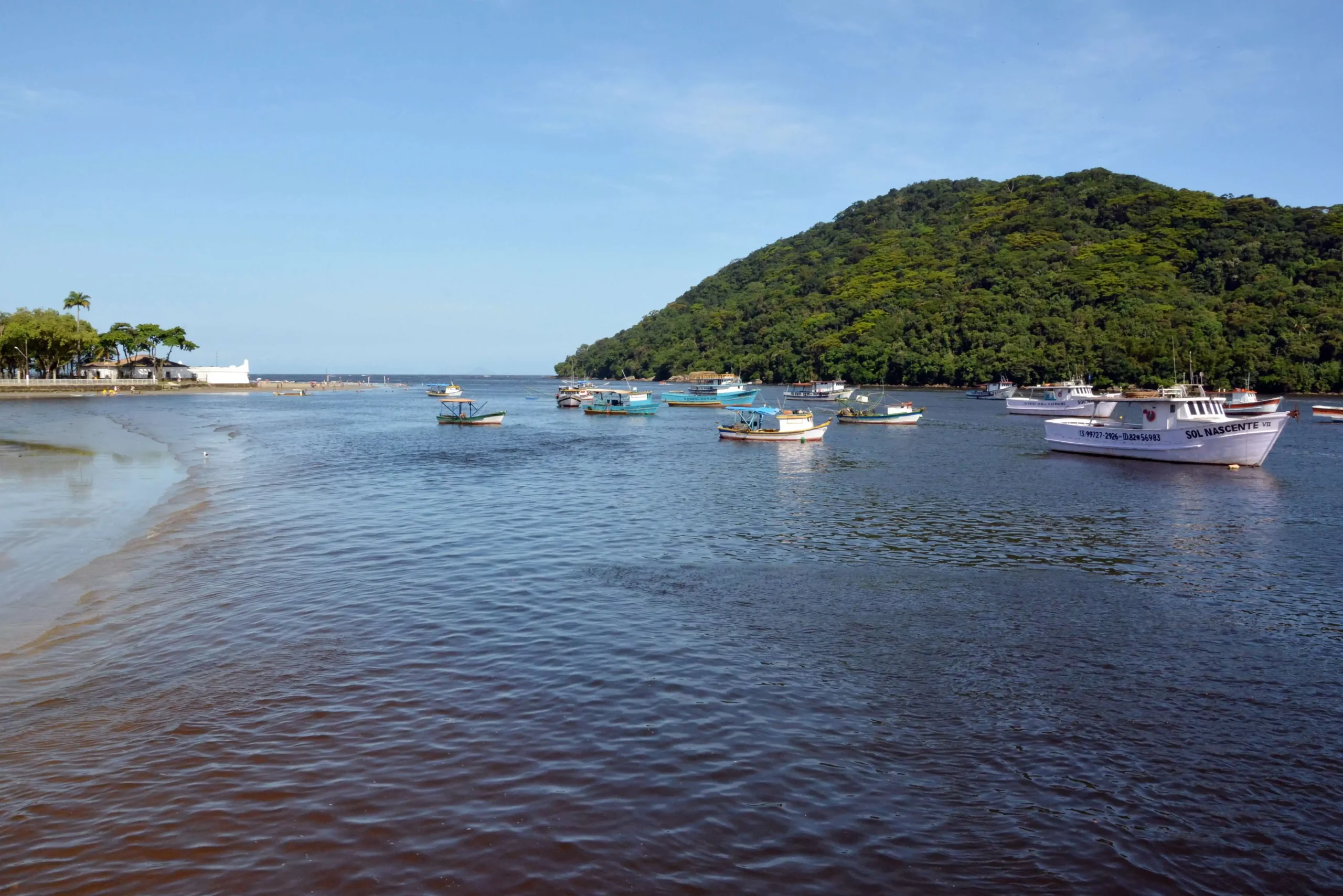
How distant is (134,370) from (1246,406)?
168 meters

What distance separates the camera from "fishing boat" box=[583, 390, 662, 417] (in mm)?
97062

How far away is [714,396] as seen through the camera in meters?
125

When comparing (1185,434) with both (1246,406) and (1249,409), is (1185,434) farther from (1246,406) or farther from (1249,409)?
(1246,406)

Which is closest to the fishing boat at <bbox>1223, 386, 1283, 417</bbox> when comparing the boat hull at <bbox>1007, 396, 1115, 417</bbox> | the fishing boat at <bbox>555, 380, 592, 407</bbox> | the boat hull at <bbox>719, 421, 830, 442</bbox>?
the boat hull at <bbox>1007, 396, 1115, 417</bbox>

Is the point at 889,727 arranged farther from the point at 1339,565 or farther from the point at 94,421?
the point at 94,421

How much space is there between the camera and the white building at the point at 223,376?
166m

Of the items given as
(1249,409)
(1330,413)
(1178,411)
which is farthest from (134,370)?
(1330,413)

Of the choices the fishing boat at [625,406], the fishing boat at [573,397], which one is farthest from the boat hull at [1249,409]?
the fishing boat at [573,397]

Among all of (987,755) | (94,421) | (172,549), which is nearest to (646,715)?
(987,755)

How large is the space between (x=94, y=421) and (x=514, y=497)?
2281 inches

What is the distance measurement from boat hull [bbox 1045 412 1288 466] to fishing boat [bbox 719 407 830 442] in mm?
18597

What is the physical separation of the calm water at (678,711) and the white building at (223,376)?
160 meters

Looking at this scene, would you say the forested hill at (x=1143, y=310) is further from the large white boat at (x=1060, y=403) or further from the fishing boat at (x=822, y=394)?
the fishing boat at (x=822, y=394)

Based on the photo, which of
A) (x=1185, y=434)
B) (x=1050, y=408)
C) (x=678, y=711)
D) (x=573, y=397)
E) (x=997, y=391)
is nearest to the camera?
(x=678, y=711)
